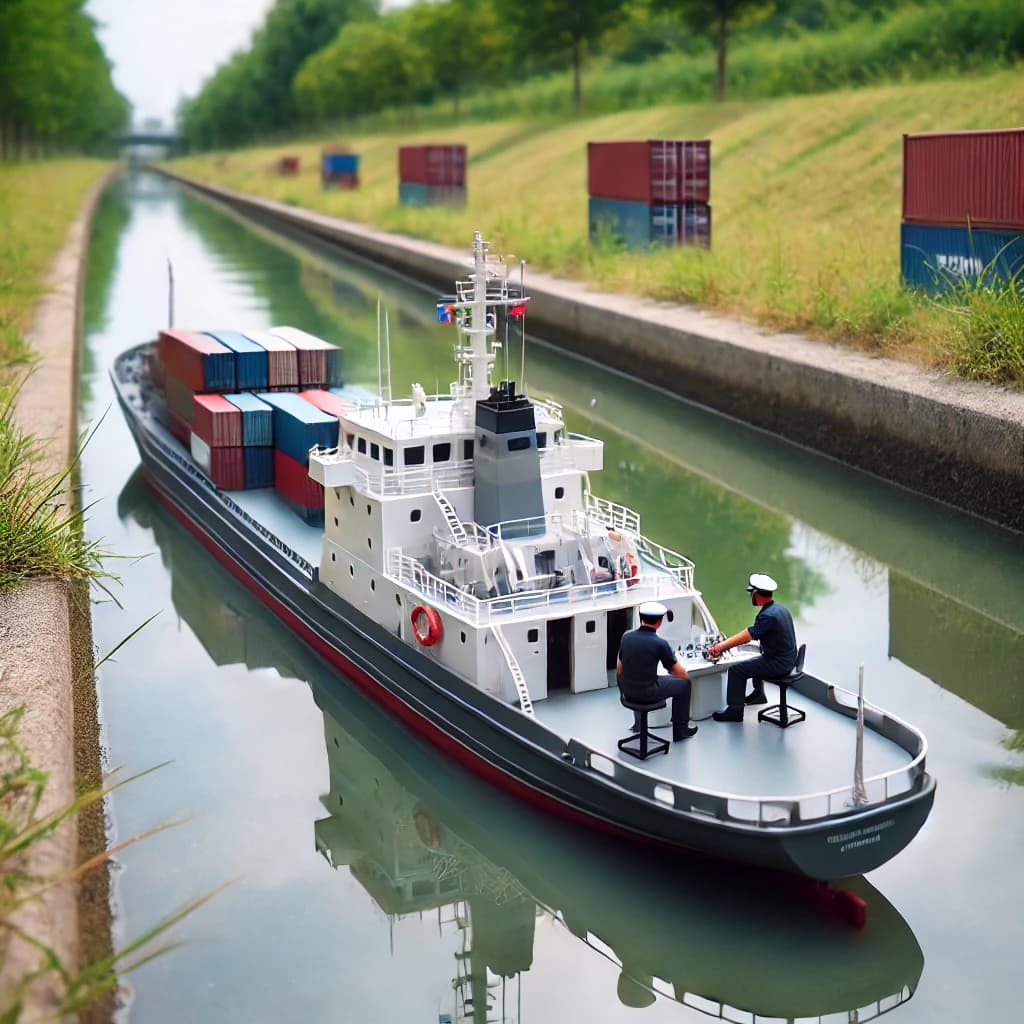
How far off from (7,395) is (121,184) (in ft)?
442

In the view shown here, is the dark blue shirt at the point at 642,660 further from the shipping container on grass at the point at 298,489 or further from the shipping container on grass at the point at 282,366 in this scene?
the shipping container on grass at the point at 282,366

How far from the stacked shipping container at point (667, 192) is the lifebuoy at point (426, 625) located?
29025 millimetres

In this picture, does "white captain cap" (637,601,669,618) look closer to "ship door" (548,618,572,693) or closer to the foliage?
"ship door" (548,618,572,693)

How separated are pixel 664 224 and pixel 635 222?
53.6 inches

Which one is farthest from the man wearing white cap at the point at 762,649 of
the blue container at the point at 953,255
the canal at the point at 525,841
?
the blue container at the point at 953,255

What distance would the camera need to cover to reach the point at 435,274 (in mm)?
50312

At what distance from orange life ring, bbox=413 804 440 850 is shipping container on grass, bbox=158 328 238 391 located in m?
11.3

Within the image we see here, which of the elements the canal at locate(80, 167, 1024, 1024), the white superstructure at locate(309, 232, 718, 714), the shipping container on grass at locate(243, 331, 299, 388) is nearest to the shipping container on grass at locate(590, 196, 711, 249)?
the canal at locate(80, 167, 1024, 1024)

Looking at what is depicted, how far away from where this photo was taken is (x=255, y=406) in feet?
71.4

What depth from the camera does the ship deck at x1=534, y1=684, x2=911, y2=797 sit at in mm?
11898

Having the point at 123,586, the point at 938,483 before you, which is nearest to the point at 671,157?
the point at 938,483

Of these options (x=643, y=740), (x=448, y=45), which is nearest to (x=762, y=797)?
(x=643, y=740)

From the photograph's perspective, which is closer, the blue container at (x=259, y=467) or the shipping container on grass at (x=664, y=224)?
the blue container at (x=259, y=467)

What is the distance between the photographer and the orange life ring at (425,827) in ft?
43.3
